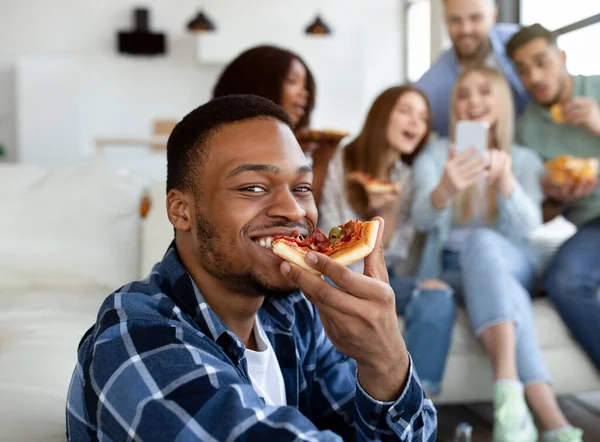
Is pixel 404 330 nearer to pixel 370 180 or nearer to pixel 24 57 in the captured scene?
pixel 370 180

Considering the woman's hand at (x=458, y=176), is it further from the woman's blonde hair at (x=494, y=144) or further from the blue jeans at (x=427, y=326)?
the blue jeans at (x=427, y=326)

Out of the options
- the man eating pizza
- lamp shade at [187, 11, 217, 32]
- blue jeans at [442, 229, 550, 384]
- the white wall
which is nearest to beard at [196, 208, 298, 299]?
the man eating pizza

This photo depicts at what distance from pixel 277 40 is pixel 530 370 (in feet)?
21.2

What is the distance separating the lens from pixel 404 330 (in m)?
2.39

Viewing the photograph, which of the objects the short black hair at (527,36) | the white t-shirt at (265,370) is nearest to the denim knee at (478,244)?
the short black hair at (527,36)

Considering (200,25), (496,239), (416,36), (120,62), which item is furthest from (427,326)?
(120,62)

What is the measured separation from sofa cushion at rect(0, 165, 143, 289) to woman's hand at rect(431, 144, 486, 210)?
3.39 ft

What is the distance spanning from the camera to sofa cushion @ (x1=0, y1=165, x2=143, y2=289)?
84.0 inches

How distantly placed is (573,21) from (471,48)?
159cm

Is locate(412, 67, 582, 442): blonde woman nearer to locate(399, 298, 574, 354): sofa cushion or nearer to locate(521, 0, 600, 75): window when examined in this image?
locate(399, 298, 574, 354): sofa cushion

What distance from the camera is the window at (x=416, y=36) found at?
26.0 feet

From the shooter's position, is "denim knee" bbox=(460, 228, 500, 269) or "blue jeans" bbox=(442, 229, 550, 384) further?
"denim knee" bbox=(460, 228, 500, 269)

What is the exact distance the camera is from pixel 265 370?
1.08m

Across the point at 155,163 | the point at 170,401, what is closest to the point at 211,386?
the point at 170,401
